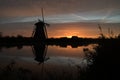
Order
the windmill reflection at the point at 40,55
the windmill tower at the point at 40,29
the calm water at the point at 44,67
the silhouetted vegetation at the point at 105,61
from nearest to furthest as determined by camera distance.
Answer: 1. the silhouetted vegetation at the point at 105,61
2. the calm water at the point at 44,67
3. the windmill reflection at the point at 40,55
4. the windmill tower at the point at 40,29

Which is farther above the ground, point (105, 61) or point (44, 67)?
point (105, 61)

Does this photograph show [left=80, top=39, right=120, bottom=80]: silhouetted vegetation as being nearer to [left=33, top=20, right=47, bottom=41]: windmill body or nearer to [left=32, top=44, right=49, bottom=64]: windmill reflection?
Result: [left=32, top=44, right=49, bottom=64]: windmill reflection

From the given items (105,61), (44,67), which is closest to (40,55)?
(44,67)

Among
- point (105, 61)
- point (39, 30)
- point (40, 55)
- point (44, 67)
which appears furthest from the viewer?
point (39, 30)

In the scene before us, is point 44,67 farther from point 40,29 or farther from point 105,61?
point 40,29

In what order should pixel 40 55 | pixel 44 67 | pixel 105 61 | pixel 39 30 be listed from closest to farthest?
pixel 105 61
pixel 44 67
pixel 40 55
pixel 39 30

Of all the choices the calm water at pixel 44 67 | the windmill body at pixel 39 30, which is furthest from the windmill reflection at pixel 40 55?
the windmill body at pixel 39 30

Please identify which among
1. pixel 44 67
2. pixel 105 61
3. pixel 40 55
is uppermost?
pixel 105 61

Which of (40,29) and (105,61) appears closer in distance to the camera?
(105,61)

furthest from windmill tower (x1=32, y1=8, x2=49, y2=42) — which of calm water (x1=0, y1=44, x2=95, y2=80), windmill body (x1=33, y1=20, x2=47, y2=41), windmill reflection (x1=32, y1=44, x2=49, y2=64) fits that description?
calm water (x1=0, y1=44, x2=95, y2=80)

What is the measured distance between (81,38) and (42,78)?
81.7 meters

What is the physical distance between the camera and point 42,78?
10188 millimetres

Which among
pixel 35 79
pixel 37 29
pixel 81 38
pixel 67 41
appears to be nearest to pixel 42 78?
→ pixel 35 79

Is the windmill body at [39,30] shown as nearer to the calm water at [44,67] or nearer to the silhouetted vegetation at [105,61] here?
the calm water at [44,67]
